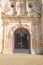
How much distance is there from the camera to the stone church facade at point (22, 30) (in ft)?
53.6

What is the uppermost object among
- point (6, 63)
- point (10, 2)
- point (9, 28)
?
point (10, 2)

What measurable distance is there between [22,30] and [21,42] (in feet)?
3.29

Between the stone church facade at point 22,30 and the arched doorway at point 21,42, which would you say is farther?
the arched doorway at point 21,42

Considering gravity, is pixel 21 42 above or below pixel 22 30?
below

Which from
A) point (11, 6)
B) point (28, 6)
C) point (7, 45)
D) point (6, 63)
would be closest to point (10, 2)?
point (11, 6)

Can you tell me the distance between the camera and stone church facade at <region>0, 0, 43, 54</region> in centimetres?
1634

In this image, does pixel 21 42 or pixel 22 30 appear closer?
pixel 21 42

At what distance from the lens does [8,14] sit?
16.7m

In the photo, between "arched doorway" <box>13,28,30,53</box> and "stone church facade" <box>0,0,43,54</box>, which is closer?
"stone church facade" <box>0,0,43,54</box>

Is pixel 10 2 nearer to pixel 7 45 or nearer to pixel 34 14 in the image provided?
pixel 34 14

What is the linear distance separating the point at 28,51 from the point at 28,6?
3.72 metres

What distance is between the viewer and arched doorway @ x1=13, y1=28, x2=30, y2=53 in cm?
→ 1650

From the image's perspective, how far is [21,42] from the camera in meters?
16.5

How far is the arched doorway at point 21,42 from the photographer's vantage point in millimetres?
16500
